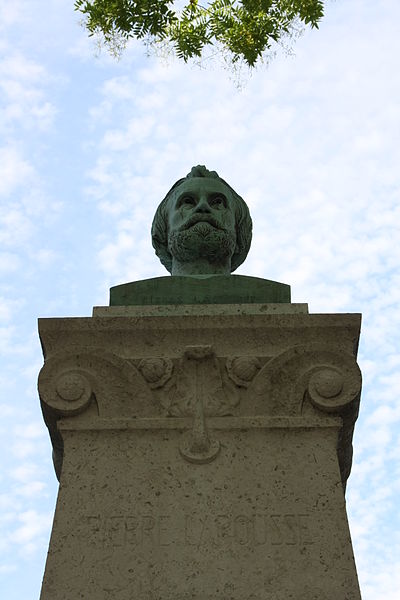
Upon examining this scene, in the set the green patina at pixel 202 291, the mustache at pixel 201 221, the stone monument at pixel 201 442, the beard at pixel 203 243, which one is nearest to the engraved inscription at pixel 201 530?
the stone monument at pixel 201 442

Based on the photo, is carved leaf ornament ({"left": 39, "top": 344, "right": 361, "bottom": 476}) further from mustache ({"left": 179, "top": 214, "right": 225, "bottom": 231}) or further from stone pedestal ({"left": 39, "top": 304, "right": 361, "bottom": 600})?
mustache ({"left": 179, "top": 214, "right": 225, "bottom": 231})

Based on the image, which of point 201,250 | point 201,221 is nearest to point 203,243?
point 201,250

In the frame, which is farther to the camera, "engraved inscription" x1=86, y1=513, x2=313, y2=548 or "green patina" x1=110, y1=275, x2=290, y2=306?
"green patina" x1=110, y1=275, x2=290, y2=306

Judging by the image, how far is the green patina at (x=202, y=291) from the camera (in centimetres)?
729

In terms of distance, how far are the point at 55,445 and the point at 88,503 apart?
833mm

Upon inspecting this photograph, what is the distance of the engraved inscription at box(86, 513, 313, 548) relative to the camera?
5.54 meters

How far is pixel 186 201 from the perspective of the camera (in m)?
8.76

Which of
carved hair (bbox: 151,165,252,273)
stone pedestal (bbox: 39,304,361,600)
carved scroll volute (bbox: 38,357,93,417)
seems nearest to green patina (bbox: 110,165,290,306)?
carved hair (bbox: 151,165,252,273)

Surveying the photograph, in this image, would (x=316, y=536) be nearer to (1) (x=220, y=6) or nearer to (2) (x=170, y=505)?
(2) (x=170, y=505)

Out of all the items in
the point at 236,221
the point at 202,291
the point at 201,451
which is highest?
the point at 236,221

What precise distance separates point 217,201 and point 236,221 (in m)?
0.40

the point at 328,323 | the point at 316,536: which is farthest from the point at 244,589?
the point at 328,323

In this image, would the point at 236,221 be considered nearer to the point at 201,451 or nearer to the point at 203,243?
the point at 203,243

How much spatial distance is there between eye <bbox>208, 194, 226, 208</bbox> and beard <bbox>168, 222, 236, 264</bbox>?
0.41 metres
